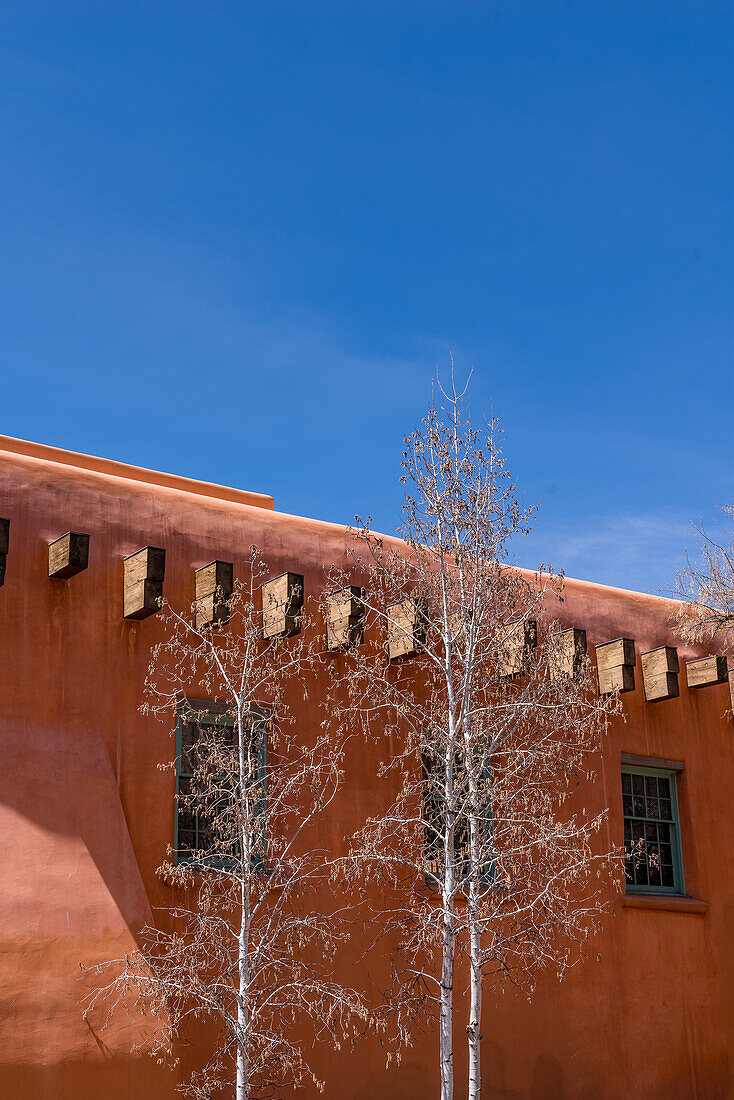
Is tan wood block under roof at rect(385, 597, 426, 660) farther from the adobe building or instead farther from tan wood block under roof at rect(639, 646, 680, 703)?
tan wood block under roof at rect(639, 646, 680, 703)

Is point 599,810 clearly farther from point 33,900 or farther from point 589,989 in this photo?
point 33,900

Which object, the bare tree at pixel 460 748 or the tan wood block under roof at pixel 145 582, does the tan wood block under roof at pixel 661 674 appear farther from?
the tan wood block under roof at pixel 145 582

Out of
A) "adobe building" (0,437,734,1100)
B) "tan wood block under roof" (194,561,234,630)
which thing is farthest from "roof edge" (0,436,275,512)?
"tan wood block under roof" (194,561,234,630)

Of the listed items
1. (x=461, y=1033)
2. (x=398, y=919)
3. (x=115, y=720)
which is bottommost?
(x=461, y=1033)

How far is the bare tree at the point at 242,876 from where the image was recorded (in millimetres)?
8016

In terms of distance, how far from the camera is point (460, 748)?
8.87 m

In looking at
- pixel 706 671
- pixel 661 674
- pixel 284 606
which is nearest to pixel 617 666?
pixel 661 674

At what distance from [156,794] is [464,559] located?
290 cm

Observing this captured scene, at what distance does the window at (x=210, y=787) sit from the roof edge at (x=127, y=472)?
2.21m

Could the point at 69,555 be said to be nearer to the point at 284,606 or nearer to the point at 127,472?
the point at 284,606

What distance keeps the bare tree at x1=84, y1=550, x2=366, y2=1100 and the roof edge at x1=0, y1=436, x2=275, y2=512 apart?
1.87 metres

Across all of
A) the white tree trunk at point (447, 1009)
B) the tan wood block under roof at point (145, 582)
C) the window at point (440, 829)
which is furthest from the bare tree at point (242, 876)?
the window at point (440, 829)

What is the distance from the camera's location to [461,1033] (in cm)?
973

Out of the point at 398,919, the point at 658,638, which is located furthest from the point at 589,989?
the point at 658,638
